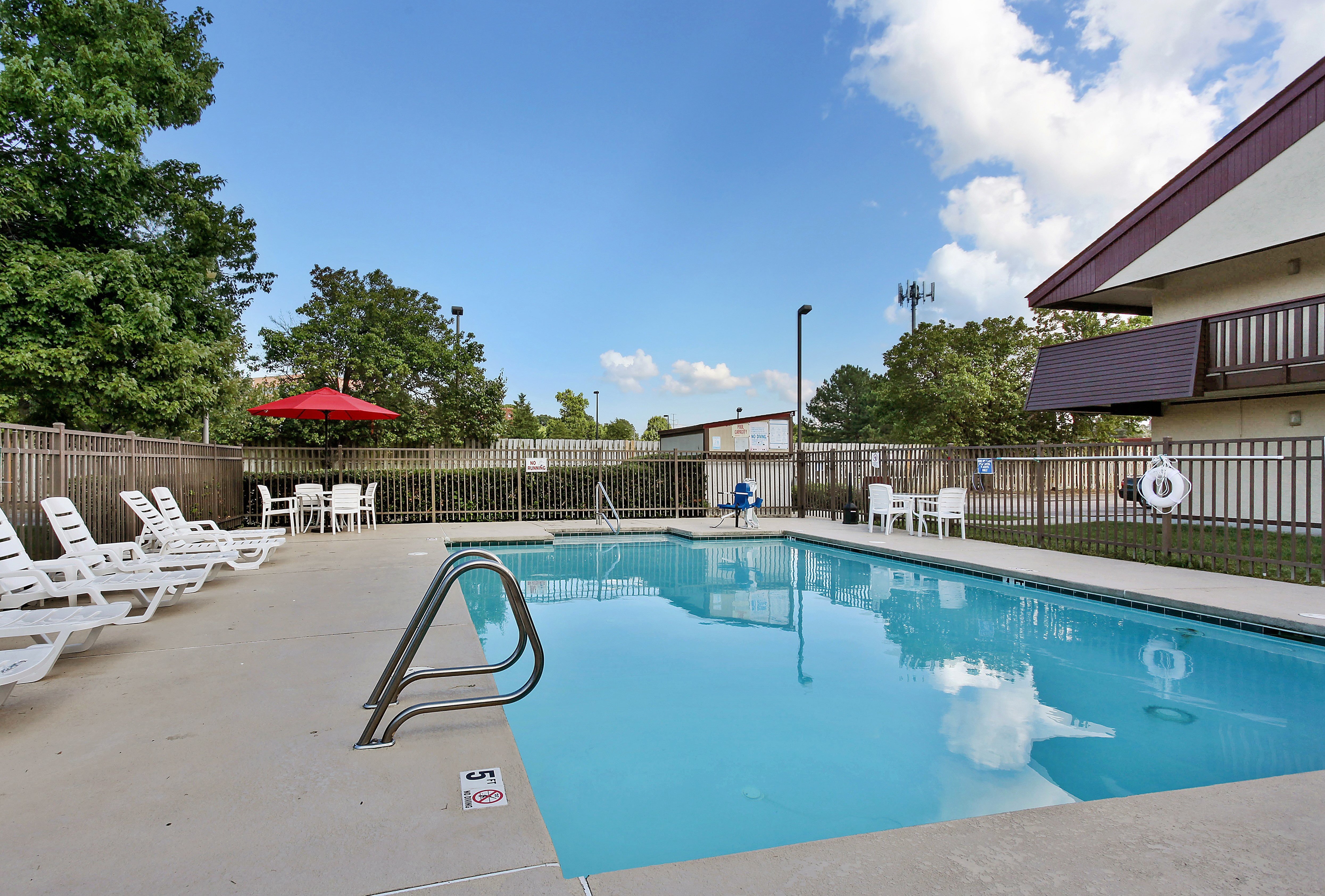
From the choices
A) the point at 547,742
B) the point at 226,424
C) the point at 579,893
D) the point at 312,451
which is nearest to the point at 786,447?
the point at 312,451

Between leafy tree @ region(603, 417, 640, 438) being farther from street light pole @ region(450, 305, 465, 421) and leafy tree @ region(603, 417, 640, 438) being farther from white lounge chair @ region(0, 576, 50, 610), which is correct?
white lounge chair @ region(0, 576, 50, 610)

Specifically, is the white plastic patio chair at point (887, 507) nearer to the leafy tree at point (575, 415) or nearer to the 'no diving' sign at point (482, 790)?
the 'no diving' sign at point (482, 790)

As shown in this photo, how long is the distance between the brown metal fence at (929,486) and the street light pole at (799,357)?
101cm

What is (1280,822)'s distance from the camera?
6.67ft

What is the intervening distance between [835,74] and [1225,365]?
9.90 meters

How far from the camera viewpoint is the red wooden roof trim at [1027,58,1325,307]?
9367 mm

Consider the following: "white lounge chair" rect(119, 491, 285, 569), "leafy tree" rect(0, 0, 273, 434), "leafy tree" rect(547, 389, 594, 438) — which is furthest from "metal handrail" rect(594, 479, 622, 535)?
"leafy tree" rect(547, 389, 594, 438)

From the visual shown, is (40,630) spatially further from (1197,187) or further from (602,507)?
(1197,187)

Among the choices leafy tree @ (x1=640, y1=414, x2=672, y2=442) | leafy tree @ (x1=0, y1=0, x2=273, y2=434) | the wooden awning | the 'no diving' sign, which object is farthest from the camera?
leafy tree @ (x1=640, y1=414, x2=672, y2=442)

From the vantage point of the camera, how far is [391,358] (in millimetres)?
16859

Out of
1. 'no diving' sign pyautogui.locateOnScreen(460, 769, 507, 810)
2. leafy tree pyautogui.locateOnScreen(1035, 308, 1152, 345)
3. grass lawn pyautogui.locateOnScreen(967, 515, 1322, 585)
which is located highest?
leafy tree pyautogui.locateOnScreen(1035, 308, 1152, 345)

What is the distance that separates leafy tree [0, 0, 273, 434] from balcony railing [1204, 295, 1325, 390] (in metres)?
17.6

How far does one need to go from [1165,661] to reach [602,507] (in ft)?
37.9

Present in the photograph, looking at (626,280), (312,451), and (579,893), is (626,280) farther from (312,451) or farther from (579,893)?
(579,893)
